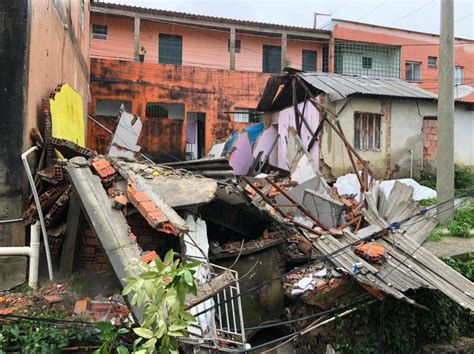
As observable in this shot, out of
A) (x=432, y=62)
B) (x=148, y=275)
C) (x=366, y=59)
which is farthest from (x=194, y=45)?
(x=148, y=275)

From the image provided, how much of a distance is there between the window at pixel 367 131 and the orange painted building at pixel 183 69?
567cm

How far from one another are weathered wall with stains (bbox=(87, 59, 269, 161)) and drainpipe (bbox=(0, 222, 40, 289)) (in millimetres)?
11667

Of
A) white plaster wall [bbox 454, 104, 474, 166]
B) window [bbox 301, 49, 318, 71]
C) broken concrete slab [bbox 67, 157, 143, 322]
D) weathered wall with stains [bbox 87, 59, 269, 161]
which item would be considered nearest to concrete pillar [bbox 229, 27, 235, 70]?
weathered wall with stains [bbox 87, 59, 269, 161]

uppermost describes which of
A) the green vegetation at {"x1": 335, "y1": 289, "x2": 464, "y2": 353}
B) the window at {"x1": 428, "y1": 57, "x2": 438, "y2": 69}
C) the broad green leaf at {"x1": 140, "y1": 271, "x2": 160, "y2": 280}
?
the window at {"x1": 428, "y1": 57, "x2": 438, "y2": 69}

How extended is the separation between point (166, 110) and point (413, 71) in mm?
15006

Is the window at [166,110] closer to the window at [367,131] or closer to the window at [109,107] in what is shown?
the window at [109,107]

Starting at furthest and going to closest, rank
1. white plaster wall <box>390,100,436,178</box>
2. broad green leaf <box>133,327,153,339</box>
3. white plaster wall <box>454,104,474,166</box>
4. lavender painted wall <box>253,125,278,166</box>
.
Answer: white plaster wall <box>454,104,474,166</box>
lavender painted wall <box>253,125,278,166</box>
white plaster wall <box>390,100,436,178</box>
broad green leaf <box>133,327,153,339</box>

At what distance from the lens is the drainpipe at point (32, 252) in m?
4.46

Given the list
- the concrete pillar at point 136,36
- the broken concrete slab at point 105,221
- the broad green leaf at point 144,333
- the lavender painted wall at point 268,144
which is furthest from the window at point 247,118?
the broad green leaf at point 144,333

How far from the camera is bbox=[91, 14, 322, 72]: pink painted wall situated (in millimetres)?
20672

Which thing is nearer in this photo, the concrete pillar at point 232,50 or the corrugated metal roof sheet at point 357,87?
the corrugated metal roof sheet at point 357,87

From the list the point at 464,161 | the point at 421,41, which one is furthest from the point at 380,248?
the point at 421,41

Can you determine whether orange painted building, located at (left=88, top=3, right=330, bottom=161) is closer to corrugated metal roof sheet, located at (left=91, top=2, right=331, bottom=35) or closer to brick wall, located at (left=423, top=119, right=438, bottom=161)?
corrugated metal roof sheet, located at (left=91, top=2, right=331, bottom=35)

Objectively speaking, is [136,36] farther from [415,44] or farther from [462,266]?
[462,266]
